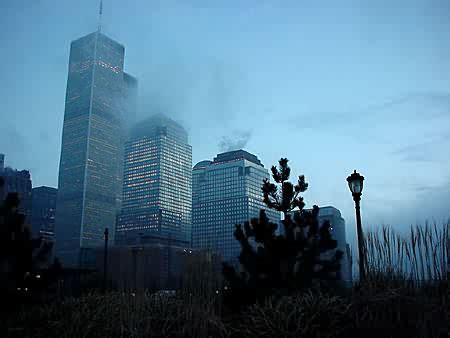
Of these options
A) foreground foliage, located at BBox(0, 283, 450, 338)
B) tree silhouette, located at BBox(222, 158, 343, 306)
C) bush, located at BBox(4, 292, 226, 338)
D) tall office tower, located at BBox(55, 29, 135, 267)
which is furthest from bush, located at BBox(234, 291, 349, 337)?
tall office tower, located at BBox(55, 29, 135, 267)

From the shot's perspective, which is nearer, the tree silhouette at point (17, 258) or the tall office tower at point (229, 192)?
the tree silhouette at point (17, 258)

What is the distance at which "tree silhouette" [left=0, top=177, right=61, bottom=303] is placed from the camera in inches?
508

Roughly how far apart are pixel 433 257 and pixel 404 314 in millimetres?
1950

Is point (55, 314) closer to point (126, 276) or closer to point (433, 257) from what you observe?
point (126, 276)

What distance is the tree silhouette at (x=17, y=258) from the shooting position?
12.9 m

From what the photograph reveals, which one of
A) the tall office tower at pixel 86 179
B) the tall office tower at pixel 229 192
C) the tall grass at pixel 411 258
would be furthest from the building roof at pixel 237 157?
the tall grass at pixel 411 258

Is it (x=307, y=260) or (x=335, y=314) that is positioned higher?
(x=307, y=260)

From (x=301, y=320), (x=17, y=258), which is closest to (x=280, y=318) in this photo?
(x=301, y=320)

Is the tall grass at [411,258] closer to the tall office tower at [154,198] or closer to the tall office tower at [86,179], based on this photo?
the tall office tower at [86,179]

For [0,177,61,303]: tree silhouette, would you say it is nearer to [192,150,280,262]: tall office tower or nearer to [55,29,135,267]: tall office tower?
[192,150,280,262]: tall office tower

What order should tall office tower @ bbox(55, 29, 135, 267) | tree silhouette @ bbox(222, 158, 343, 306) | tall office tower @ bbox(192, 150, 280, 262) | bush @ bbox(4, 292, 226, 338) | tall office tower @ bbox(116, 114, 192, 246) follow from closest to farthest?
bush @ bbox(4, 292, 226, 338), tree silhouette @ bbox(222, 158, 343, 306), tall office tower @ bbox(55, 29, 135, 267), tall office tower @ bbox(192, 150, 280, 262), tall office tower @ bbox(116, 114, 192, 246)

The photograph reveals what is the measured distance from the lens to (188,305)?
7520 mm

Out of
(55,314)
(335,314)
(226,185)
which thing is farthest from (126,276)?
(226,185)

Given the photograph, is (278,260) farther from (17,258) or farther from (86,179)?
(86,179)
